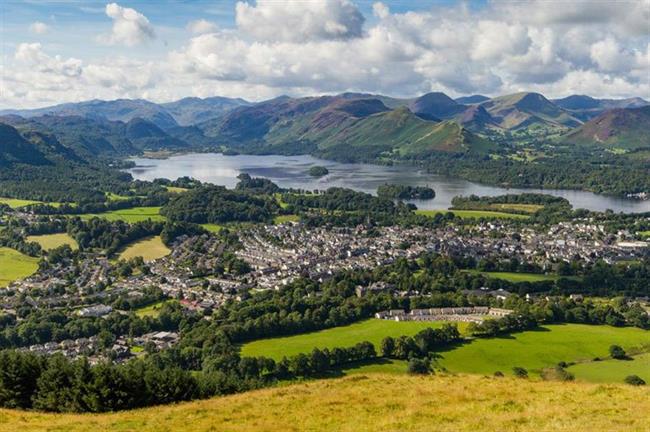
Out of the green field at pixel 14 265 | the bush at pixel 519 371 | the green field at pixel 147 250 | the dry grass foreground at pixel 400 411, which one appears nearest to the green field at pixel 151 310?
the green field at pixel 14 265

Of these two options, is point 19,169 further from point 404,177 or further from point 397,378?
point 397,378

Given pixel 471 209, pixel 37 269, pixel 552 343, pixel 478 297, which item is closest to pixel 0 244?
pixel 37 269

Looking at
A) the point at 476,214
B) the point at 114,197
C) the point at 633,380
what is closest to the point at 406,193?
the point at 476,214

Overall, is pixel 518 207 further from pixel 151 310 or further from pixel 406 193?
pixel 151 310

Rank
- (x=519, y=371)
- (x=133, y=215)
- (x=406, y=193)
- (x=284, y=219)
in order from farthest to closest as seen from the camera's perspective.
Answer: (x=406, y=193) → (x=284, y=219) → (x=133, y=215) → (x=519, y=371)

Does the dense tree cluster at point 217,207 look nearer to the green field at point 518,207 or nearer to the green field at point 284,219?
the green field at point 284,219

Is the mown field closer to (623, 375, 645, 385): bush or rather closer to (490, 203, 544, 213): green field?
(623, 375, 645, 385): bush
